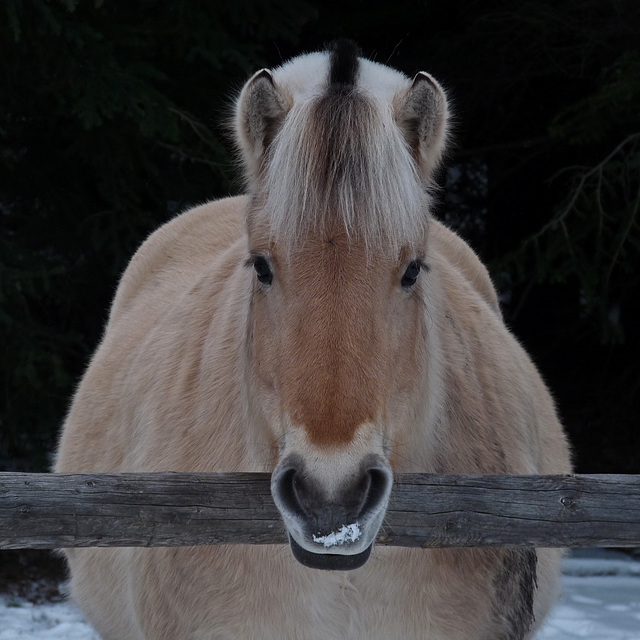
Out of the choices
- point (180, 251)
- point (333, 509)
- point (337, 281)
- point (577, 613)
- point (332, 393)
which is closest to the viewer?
point (333, 509)

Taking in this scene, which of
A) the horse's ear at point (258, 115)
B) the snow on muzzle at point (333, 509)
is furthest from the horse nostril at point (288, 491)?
the horse's ear at point (258, 115)

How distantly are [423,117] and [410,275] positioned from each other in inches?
18.5

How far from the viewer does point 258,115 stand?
2.58 meters

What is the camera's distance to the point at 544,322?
33.0 ft

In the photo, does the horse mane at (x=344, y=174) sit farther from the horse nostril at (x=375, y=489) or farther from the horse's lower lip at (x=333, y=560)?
the horse's lower lip at (x=333, y=560)

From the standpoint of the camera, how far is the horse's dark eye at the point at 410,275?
2.48 metres

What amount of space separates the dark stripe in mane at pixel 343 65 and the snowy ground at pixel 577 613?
3476 millimetres

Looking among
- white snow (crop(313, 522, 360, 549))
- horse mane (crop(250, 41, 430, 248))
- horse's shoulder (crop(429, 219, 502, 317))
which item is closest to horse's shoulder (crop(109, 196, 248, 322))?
horse's shoulder (crop(429, 219, 502, 317))

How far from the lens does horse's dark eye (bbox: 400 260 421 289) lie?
2.48 meters

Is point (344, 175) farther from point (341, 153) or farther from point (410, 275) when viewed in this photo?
point (410, 275)

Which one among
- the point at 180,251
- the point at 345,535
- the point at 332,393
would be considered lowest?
the point at 180,251

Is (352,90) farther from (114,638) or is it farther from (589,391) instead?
(589,391)

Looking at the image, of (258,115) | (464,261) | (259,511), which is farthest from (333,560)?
(464,261)

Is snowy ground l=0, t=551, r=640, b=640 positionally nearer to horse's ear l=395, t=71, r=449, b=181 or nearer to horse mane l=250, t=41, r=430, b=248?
horse's ear l=395, t=71, r=449, b=181
